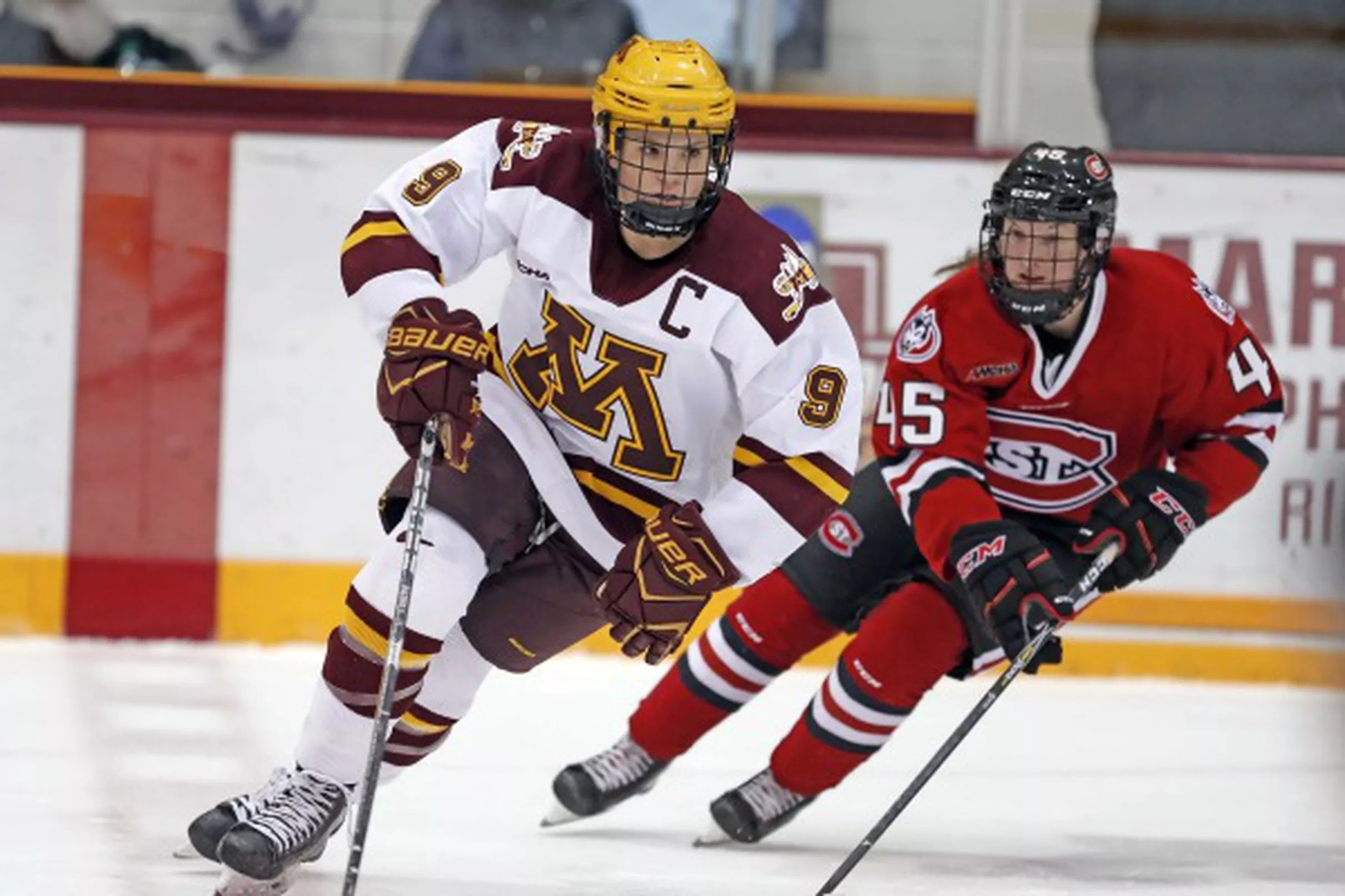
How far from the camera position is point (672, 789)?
4.17 metres

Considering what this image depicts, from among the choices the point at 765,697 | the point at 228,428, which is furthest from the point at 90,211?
the point at 765,697

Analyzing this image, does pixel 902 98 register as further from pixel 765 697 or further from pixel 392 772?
pixel 392 772

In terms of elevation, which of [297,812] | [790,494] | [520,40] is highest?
[520,40]

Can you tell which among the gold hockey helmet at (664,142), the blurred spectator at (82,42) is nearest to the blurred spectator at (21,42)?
the blurred spectator at (82,42)

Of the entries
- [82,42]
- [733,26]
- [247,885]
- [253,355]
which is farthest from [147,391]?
[247,885]

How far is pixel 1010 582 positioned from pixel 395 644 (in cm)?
97

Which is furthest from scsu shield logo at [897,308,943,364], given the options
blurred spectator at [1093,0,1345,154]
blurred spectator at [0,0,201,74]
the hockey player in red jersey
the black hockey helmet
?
blurred spectator at [0,0,201,74]

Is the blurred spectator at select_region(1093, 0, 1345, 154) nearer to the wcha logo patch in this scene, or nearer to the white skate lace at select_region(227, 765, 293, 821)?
the wcha logo patch

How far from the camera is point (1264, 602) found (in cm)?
527

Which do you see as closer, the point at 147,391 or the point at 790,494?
the point at 790,494

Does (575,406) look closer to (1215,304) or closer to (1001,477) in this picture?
(1001,477)

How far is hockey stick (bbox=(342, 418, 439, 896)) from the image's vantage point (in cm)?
283

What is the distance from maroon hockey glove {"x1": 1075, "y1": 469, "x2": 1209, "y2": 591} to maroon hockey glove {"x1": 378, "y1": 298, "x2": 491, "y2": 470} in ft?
3.63

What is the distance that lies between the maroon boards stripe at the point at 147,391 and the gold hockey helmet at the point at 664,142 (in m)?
2.33
